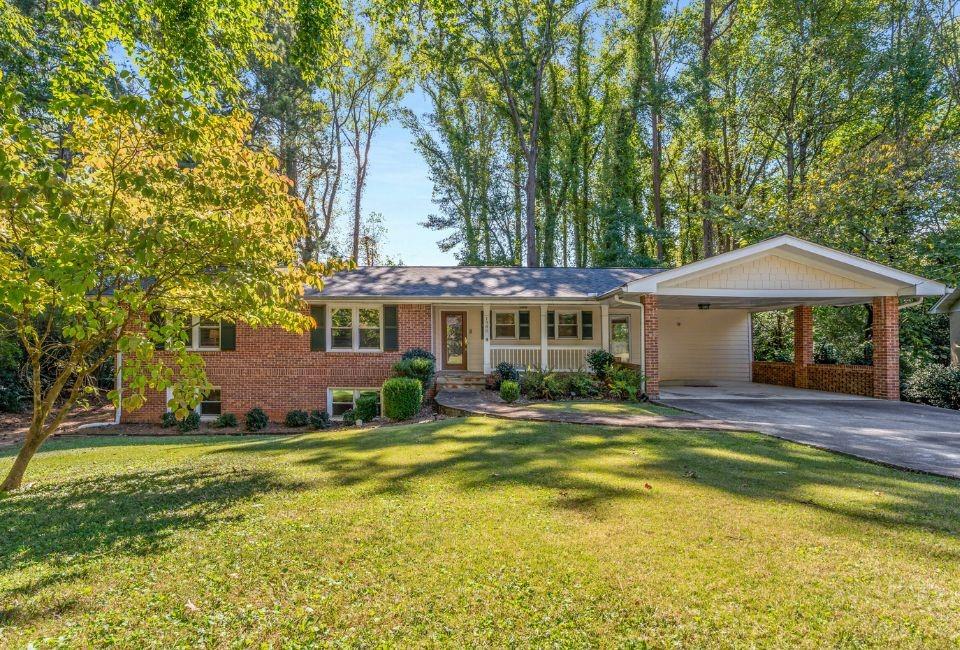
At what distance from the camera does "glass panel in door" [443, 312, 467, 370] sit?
16.0 meters

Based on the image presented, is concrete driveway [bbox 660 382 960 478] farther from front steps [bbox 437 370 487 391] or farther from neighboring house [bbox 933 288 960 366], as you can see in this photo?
front steps [bbox 437 370 487 391]

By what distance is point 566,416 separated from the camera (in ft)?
31.2

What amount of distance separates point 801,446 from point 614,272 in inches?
433

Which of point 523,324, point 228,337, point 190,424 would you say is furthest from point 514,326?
point 190,424

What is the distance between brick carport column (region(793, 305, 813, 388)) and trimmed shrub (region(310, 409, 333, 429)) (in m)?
14.6

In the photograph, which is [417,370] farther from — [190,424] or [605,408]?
[190,424]

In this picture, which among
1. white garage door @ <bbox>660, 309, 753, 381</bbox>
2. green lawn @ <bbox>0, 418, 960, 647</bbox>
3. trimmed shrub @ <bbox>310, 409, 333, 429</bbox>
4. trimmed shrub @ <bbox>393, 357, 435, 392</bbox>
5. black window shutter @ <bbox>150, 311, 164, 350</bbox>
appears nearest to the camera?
green lawn @ <bbox>0, 418, 960, 647</bbox>

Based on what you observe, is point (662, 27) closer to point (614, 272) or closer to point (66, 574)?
point (614, 272)

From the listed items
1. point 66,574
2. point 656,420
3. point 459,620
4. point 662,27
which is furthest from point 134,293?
point 662,27

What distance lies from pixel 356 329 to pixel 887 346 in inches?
564

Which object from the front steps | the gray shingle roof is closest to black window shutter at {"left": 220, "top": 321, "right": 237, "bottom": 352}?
the gray shingle roof

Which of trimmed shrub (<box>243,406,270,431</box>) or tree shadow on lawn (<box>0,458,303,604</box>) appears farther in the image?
trimmed shrub (<box>243,406,270,431</box>)

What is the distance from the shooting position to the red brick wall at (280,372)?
1405 centimetres

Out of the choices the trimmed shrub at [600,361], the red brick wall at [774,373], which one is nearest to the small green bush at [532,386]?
the trimmed shrub at [600,361]
